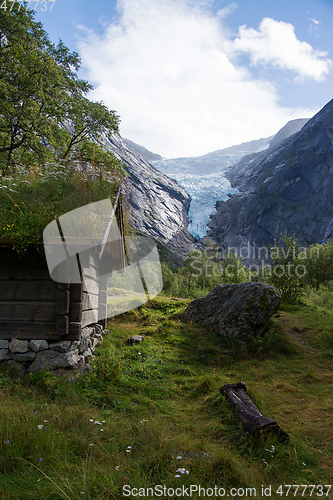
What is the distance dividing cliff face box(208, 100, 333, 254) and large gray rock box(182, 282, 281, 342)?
80501 millimetres

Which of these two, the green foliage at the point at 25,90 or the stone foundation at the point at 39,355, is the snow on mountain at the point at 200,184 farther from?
the stone foundation at the point at 39,355

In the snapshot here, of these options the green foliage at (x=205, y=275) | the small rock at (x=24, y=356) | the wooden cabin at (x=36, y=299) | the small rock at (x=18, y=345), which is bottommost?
the green foliage at (x=205, y=275)

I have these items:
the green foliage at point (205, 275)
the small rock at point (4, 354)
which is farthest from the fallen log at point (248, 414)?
the green foliage at point (205, 275)

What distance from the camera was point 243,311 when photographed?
31.7 ft

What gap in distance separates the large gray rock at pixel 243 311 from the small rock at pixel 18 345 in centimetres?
661

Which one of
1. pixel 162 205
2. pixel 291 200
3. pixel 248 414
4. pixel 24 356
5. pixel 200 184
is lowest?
pixel 248 414

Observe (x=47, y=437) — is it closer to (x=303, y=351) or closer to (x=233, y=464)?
(x=233, y=464)

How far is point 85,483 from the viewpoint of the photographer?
7.91ft

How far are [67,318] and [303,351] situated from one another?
25.3 feet

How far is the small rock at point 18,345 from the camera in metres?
5.30

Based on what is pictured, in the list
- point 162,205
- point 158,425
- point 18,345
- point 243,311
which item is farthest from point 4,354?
point 162,205

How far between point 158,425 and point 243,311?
659 cm

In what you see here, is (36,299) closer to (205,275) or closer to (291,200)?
(205,275)

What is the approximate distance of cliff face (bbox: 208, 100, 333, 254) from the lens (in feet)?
289
